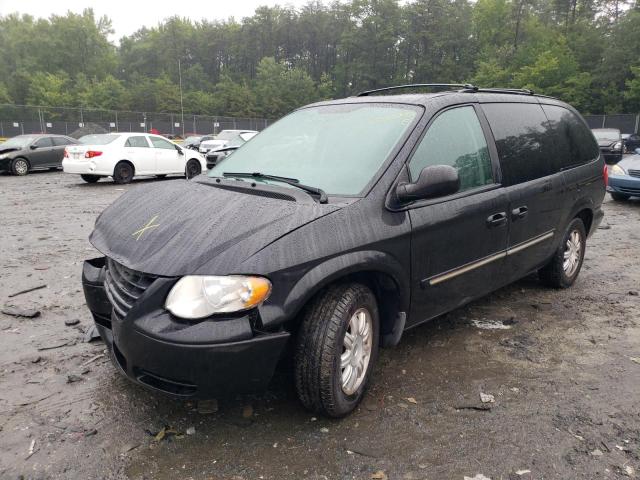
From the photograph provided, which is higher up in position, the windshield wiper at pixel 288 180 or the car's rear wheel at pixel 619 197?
the windshield wiper at pixel 288 180

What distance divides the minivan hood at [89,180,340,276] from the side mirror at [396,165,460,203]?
18.0 inches

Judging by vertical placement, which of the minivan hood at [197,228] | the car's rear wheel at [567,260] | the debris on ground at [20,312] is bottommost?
the debris on ground at [20,312]

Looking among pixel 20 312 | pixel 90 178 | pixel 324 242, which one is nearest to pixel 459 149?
pixel 324 242

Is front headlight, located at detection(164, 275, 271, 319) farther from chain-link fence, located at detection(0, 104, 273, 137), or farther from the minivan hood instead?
chain-link fence, located at detection(0, 104, 273, 137)

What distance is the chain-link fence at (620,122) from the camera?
39656 millimetres

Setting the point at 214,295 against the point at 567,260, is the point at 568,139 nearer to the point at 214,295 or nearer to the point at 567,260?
the point at 567,260

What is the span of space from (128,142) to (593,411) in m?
14.1

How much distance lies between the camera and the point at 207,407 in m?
2.95

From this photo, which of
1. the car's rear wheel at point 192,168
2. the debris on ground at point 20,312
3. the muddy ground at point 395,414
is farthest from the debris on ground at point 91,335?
the car's rear wheel at point 192,168

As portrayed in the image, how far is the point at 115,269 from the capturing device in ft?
9.39

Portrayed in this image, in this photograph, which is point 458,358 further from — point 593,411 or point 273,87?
point 273,87

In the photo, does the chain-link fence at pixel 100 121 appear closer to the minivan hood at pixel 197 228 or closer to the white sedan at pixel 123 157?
the white sedan at pixel 123 157

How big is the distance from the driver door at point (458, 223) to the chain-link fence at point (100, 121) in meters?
43.3

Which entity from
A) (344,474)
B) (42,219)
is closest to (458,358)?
(344,474)
